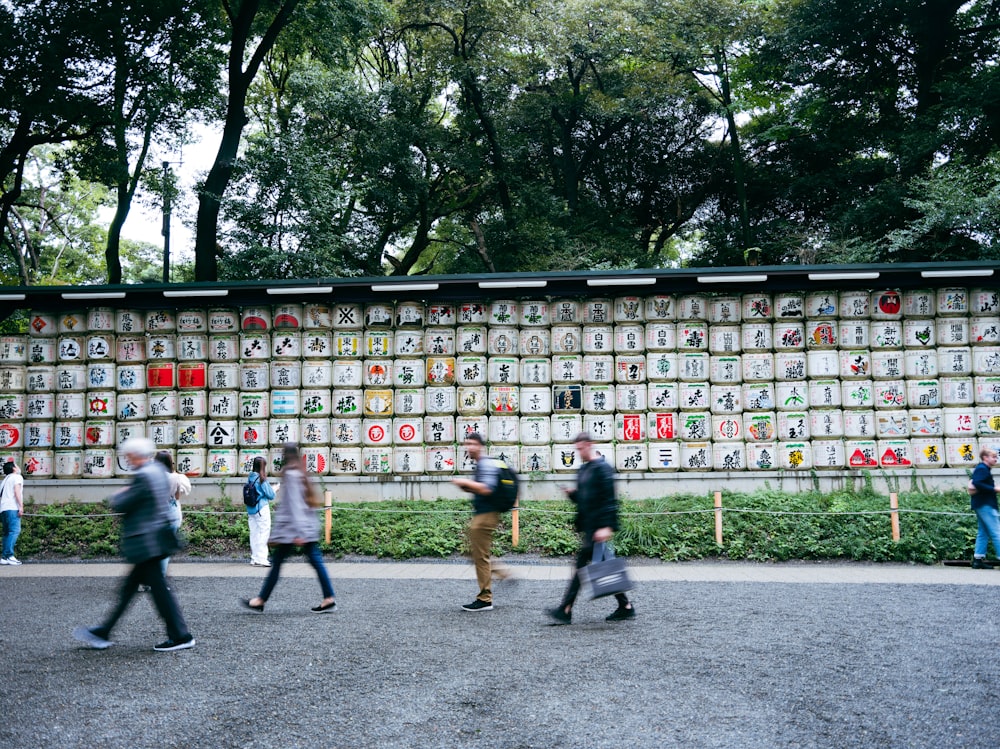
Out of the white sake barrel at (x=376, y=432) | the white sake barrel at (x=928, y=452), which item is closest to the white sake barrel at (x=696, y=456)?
the white sake barrel at (x=928, y=452)

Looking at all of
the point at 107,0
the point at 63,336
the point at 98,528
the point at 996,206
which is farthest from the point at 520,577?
the point at 107,0

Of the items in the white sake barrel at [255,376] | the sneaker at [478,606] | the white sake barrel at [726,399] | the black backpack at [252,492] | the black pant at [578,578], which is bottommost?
the sneaker at [478,606]

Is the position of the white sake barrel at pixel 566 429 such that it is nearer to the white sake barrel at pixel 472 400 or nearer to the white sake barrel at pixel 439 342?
the white sake barrel at pixel 472 400

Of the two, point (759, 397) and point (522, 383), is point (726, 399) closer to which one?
point (759, 397)

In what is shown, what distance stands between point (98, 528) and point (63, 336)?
12.5 feet

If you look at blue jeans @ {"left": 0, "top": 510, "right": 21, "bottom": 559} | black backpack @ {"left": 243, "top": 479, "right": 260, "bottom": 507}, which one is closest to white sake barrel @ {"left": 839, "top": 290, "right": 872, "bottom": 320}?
black backpack @ {"left": 243, "top": 479, "right": 260, "bottom": 507}

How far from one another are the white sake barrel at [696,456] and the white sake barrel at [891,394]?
302 centimetres

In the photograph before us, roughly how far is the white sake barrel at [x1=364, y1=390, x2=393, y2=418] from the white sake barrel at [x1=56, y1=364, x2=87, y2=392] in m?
5.22

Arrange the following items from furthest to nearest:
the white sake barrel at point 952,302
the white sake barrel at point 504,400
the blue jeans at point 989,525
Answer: the white sake barrel at point 504,400 → the white sake barrel at point 952,302 → the blue jeans at point 989,525

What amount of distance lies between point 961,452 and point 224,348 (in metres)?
13.1

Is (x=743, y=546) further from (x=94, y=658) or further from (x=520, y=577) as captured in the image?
(x=94, y=658)

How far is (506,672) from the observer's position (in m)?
5.54

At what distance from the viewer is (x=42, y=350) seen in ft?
45.7

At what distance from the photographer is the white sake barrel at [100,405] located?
13.7 metres
